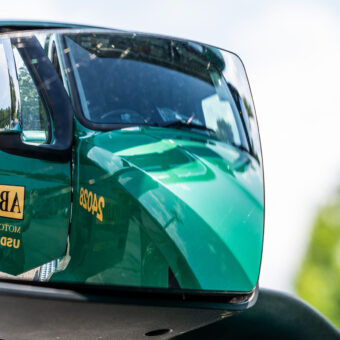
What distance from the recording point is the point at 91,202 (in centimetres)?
183

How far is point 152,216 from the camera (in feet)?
5.74

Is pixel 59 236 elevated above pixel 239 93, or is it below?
below

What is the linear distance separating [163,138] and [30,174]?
0.46 metres

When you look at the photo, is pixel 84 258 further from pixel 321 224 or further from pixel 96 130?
pixel 321 224

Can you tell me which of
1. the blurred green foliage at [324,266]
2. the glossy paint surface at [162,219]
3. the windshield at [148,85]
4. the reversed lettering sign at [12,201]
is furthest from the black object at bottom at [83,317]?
the blurred green foliage at [324,266]

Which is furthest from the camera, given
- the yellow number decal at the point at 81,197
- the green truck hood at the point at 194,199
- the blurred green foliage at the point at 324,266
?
the blurred green foliage at the point at 324,266

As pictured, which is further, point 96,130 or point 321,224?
point 321,224

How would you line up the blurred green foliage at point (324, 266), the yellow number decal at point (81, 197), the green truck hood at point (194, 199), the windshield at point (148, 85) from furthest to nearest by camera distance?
the blurred green foliage at point (324, 266) < the windshield at point (148, 85) < the yellow number decal at point (81, 197) < the green truck hood at point (194, 199)

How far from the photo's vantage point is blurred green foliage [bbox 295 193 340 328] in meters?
18.9

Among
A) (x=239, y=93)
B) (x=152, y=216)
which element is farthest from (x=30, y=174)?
(x=239, y=93)

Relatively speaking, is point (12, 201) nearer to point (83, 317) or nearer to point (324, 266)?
point (83, 317)

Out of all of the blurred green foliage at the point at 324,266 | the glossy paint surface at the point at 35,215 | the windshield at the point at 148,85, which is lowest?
the blurred green foliage at the point at 324,266

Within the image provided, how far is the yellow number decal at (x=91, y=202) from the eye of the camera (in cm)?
181

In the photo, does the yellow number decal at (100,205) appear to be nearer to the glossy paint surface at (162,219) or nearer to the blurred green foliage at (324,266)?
the glossy paint surface at (162,219)
